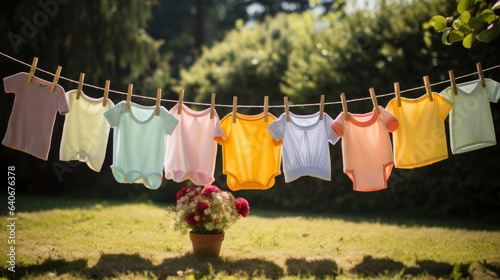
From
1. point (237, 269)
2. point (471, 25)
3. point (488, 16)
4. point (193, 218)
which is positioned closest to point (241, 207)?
point (193, 218)

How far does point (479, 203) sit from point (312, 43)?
5.26 meters

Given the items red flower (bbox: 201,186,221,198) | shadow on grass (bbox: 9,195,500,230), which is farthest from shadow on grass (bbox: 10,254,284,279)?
shadow on grass (bbox: 9,195,500,230)

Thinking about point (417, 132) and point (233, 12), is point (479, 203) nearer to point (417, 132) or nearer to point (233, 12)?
point (417, 132)

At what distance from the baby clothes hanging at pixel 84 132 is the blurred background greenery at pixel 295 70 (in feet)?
14.0

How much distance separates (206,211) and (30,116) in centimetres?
246

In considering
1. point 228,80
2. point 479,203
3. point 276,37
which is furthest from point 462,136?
point 276,37

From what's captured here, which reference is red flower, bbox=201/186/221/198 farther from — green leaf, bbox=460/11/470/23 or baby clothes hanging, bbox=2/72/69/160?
green leaf, bbox=460/11/470/23

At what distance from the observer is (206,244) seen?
4887 mm

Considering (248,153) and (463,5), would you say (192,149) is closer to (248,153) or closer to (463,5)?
(248,153)

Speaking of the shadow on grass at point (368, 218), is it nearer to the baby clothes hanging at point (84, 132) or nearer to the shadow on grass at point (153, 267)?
the baby clothes hanging at point (84, 132)

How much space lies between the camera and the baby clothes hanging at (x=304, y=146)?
5.41 meters

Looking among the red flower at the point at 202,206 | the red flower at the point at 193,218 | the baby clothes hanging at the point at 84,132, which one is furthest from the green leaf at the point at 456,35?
the baby clothes hanging at the point at 84,132

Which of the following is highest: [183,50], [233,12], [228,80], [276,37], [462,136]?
[233,12]

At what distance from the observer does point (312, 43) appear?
10.7 metres
